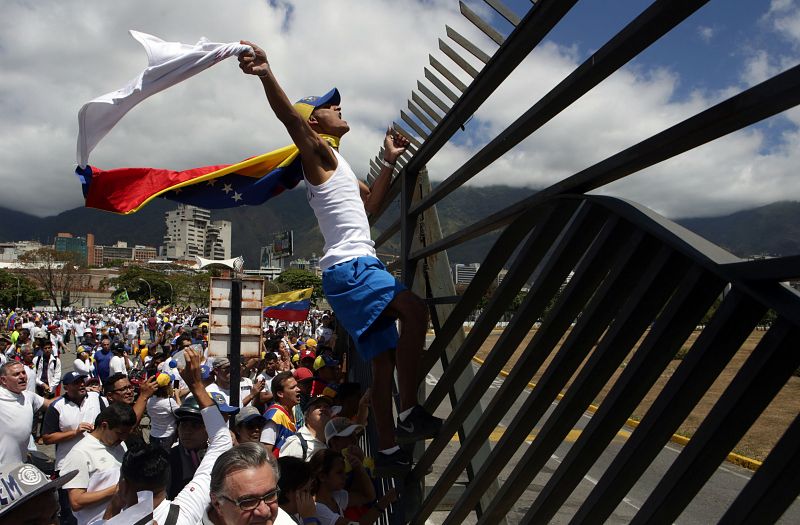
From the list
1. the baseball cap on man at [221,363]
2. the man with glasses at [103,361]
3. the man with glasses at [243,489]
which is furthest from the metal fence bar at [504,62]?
the man with glasses at [103,361]

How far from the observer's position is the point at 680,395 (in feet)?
4.87

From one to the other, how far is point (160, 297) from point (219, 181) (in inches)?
3873

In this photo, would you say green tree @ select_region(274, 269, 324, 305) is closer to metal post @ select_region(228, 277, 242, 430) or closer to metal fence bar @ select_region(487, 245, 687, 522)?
metal post @ select_region(228, 277, 242, 430)

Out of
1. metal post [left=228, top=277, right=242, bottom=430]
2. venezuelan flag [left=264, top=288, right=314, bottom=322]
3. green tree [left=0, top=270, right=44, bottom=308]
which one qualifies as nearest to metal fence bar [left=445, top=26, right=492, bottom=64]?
metal post [left=228, top=277, right=242, bottom=430]

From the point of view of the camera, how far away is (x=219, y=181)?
342 centimetres

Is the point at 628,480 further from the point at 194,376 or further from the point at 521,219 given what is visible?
the point at 194,376

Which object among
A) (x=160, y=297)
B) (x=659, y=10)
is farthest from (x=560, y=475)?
(x=160, y=297)

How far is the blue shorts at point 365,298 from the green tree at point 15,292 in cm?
8892

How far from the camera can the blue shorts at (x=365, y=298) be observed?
2820 millimetres

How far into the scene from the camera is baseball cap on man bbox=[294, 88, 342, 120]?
3.26 meters

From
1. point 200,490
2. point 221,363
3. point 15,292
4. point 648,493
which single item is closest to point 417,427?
point 200,490

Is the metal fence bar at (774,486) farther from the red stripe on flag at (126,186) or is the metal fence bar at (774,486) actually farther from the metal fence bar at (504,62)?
the red stripe on flag at (126,186)

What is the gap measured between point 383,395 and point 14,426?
4.11 meters

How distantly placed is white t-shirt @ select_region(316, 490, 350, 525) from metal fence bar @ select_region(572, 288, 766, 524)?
2.45 metres
